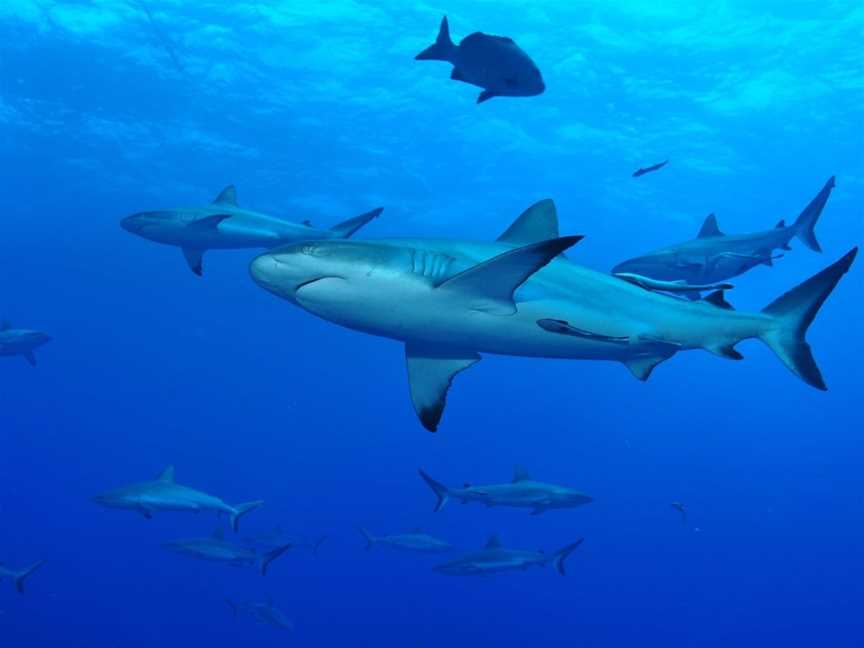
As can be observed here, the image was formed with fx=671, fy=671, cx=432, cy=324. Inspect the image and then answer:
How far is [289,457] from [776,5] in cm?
10792

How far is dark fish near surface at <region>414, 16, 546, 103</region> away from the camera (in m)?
5.86

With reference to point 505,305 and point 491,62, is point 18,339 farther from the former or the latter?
point 505,305

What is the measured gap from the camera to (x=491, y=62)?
5.99 meters

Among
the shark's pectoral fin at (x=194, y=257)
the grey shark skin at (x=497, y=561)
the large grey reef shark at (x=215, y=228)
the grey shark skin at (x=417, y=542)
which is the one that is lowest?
the grey shark skin at (x=417, y=542)

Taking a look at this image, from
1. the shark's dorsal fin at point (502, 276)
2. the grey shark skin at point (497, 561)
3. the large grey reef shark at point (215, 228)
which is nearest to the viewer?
the shark's dorsal fin at point (502, 276)

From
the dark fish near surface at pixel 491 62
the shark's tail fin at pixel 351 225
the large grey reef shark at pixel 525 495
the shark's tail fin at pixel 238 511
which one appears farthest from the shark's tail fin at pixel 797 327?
the shark's tail fin at pixel 238 511

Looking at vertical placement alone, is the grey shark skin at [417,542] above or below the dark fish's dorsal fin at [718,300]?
below

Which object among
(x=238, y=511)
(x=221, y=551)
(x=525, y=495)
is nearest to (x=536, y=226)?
(x=525, y=495)

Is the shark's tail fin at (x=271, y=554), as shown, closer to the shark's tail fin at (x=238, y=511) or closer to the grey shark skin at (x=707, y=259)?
the shark's tail fin at (x=238, y=511)

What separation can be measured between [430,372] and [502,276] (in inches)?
52.1

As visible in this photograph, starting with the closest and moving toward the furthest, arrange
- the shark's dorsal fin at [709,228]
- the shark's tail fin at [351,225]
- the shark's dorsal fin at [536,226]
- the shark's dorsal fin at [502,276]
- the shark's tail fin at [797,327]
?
1. the shark's dorsal fin at [502,276]
2. the shark's tail fin at [797,327]
3. the shark's dorsal fin at [536,226]
4. the shark's tail fin at [351,225]
5. the shark's dorsal fin at [709,228]

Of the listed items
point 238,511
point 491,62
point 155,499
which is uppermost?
point 491,62

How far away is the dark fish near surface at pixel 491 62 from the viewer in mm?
5863

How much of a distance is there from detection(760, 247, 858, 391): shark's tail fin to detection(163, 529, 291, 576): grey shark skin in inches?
427
